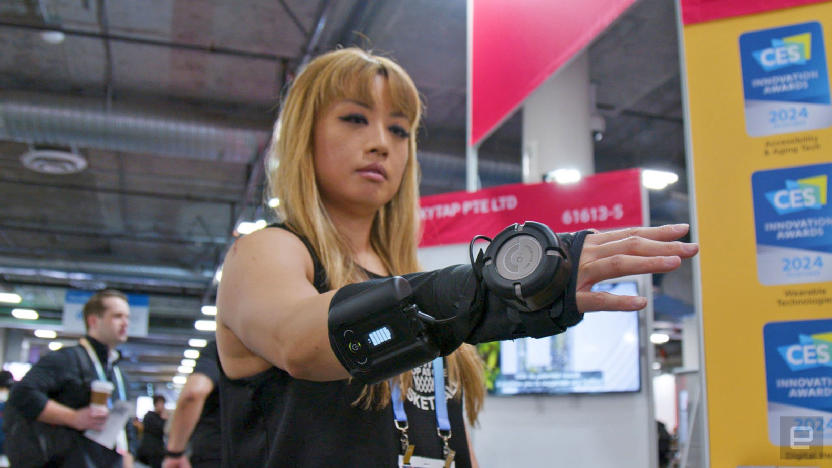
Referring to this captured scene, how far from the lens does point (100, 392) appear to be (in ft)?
13.0

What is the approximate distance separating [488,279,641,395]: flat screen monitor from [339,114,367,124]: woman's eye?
349 centimetres

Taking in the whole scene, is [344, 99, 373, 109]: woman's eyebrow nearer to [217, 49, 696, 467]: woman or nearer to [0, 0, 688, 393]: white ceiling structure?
[217, 49, 696, 467]: woman

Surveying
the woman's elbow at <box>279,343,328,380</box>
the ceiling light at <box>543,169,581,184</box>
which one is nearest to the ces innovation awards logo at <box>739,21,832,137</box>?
the woman's elbow at <box>279,343,328,380</box>

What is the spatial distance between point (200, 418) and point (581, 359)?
2457 millimetres

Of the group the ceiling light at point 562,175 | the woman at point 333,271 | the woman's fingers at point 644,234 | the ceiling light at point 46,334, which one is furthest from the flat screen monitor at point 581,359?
the ceiling light at point 46,334

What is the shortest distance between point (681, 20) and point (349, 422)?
250 cm

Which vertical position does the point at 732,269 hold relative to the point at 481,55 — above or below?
below

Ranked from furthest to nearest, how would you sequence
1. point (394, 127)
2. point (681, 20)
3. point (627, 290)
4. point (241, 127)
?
point (241, 127)
point (627, 290)
point (681, 20)
point (394, 127)

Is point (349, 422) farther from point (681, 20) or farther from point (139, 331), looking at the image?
point (139, 331)

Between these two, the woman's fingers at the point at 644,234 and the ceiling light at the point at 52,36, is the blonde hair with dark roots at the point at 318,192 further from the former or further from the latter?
the ceiling light at the point at 52,36

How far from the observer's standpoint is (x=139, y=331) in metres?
17.7

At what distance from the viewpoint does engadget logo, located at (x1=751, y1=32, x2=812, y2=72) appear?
2920mm

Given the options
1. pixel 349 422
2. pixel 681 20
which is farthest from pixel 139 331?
pixel 349 422

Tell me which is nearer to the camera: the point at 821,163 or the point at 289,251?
the point at 289,251
